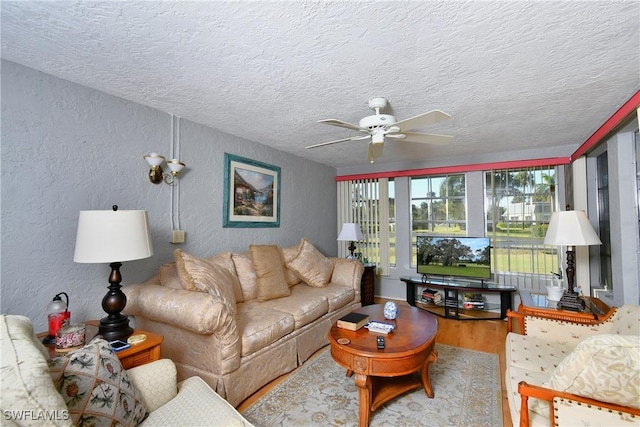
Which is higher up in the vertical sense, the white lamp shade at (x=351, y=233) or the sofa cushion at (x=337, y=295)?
the white lamp shade at (x=351, y=233)

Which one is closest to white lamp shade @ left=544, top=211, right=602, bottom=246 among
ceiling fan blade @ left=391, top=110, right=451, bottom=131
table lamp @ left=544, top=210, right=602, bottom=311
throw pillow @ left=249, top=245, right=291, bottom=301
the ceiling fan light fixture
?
table lamp @ left=544, top=210, right=602, bottom=311

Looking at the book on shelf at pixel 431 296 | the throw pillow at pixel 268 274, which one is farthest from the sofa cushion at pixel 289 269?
the book on shelf at pixel 431 296

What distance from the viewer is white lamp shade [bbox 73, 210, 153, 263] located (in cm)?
176

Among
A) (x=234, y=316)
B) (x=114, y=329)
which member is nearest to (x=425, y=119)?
(x=234, y=316)

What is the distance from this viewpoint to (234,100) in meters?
2.48

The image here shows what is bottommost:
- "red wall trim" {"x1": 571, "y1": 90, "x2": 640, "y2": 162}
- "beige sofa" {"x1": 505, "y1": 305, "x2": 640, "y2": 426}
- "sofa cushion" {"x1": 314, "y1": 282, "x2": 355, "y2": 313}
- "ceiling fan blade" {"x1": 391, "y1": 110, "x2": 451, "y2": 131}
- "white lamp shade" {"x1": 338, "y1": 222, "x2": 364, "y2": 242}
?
"sofa cushion" {"x1": 314, "y1": 282, "x2": 355, "y2": 313}

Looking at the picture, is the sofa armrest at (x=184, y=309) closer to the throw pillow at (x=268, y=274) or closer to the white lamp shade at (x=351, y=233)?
the throw pillow at (x=268, y=274)

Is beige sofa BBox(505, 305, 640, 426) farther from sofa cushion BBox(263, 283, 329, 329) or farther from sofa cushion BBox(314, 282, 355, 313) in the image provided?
sofa cushion BBox(314, 282, 355, 313)

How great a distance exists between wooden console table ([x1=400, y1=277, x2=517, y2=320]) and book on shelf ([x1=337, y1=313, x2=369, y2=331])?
2129 mm

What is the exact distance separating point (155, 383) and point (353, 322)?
140 cm

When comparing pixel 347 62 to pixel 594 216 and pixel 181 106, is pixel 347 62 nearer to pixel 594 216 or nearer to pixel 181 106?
pixel 181 106

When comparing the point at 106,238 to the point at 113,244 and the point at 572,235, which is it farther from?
the point at 572,235

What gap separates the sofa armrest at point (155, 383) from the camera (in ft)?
4.59

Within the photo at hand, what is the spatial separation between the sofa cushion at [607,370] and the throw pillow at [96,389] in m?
1.86
